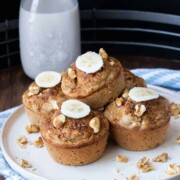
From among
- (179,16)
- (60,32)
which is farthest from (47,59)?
(179,16)

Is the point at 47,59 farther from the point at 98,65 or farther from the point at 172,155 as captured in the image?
the point at 172,155

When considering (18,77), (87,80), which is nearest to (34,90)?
(87,80)

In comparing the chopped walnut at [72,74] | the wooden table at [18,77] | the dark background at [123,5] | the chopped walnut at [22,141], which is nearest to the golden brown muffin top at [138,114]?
the chopped walnut at [72,74]

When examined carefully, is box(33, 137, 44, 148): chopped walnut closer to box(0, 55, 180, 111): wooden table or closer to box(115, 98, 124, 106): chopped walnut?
box(115, 98, 124, 106): chopped walnut

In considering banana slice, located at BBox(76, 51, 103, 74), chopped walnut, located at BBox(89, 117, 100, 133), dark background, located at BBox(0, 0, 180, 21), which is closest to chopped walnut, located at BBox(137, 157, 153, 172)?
chopped walnut, located at BBox(89, 117, 100, 133)

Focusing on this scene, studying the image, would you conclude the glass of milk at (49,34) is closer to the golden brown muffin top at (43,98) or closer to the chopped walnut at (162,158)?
the golden brown muffin top at (43,98)

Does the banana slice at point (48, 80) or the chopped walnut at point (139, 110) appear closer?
the chopped walnut at point (139, 110)

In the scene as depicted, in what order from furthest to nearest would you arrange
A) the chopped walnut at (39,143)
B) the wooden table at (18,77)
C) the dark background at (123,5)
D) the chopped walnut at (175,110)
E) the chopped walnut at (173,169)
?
the dark background at (123,5), the wooden table at (18,77), the chopped walnut at (175,110), the chopped walnut at (39,143), the chopped walnut at (173,169)
